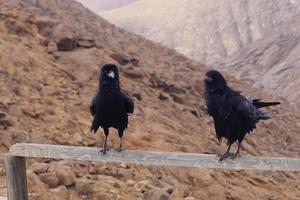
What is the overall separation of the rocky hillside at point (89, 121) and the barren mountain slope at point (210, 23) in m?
81.4

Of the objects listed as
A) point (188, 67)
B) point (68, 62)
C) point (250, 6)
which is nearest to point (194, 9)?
point (250, 6)

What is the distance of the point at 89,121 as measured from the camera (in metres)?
11.8

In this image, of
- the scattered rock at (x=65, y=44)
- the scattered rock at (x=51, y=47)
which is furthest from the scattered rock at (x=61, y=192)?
the scattered rock at (x=65, y=44)

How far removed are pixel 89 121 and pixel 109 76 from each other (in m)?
6.77

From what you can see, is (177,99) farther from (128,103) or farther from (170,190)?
(128,103)

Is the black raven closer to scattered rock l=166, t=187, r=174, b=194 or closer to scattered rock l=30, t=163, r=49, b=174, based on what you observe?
scattered rock l=30, t=163, r=49, b=174

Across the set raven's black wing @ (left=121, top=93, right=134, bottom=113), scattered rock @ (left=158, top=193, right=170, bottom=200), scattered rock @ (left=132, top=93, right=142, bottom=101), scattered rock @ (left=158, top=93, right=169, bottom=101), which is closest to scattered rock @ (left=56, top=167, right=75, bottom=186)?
scattered rock @ (left=158, top=193, right=170, bottom=200)

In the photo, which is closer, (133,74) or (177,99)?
(133,74)

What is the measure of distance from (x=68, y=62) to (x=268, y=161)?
1106 cm

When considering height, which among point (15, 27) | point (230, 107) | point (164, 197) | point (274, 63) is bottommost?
point (274, 63)

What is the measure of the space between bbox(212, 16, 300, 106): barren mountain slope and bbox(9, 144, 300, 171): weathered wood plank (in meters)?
40.9

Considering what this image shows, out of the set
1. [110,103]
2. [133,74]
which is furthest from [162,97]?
[110,103]

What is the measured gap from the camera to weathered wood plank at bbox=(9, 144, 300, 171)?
15.0 ft

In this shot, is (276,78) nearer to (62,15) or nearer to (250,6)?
(62,15)
